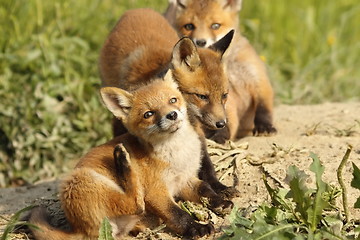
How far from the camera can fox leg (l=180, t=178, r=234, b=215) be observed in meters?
4.98

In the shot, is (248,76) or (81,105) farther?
(81,105)

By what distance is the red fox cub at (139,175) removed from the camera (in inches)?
183

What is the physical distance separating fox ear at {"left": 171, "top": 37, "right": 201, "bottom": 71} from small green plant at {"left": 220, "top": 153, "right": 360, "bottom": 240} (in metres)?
1.69

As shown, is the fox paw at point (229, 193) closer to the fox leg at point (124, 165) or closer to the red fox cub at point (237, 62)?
the fox leg at point (124, 165)

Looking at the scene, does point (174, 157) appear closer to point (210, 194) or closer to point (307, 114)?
point (210, 194)

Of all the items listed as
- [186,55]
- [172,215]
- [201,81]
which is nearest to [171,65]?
[186,55]

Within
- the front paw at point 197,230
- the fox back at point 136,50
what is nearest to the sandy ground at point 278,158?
the front paw at point 197,230

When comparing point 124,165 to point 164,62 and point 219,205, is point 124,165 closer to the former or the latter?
point 219,205

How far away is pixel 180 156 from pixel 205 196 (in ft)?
1.30

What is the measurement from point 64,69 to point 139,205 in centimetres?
449

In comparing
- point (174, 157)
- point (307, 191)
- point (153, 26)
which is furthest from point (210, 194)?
point (153, 26)

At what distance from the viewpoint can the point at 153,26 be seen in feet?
22.0

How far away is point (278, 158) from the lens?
5.73 metres

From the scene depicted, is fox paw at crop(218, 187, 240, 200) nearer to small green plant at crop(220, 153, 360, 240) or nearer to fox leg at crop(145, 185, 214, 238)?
fox leg at crop(145, 185, 214, 238)
